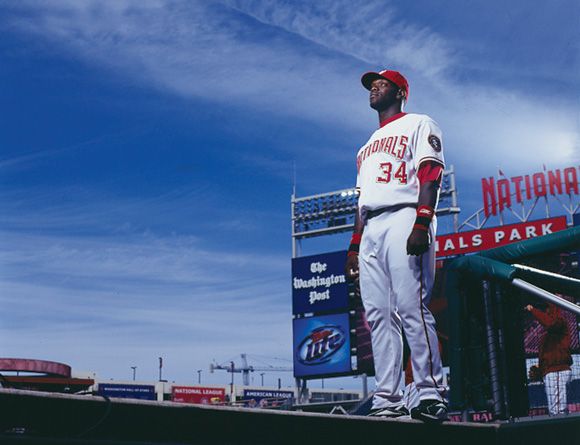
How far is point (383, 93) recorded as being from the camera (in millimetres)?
4738

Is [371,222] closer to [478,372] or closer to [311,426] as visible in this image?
[478,372]

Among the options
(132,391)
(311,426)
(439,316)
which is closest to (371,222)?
(311,426)

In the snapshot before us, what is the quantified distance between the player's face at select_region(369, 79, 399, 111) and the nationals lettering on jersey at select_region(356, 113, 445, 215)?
0.64 feet

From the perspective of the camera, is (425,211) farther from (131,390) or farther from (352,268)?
(131,390)

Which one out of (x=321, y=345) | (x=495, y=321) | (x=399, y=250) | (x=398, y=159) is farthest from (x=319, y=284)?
(x=399, y=250)

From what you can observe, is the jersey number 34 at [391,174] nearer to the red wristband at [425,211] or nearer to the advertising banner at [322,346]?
the red wristband at [425,211]

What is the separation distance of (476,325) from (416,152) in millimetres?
1077

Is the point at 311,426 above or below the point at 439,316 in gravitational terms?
below

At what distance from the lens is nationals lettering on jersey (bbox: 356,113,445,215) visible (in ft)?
14.1

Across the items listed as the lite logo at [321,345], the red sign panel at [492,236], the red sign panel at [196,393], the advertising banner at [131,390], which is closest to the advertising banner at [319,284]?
the lite logo at [321,345]

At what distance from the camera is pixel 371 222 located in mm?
4375

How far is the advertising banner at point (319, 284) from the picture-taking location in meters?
30.5

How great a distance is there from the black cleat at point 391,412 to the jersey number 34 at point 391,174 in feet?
4.25

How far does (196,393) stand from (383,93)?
2665 inches
